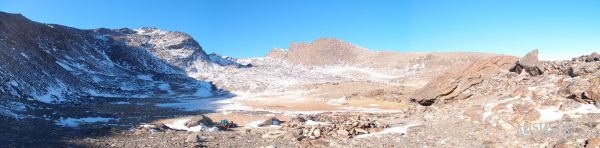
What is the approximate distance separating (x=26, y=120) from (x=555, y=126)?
94.1ft

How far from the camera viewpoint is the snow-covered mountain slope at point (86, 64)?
2007 inches

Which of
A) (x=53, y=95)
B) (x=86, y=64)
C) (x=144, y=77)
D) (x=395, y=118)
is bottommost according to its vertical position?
(x=395, y=118)

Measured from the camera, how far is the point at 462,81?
2645 centimetres

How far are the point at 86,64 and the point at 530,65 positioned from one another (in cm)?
8842

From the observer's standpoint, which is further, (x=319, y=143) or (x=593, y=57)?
(x=593, y=57)

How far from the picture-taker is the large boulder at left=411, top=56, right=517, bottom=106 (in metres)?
25.5

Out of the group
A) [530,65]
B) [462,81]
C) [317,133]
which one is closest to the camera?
[317,133]

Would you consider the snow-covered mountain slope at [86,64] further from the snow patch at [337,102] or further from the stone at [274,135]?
the snow patch at [337,102]

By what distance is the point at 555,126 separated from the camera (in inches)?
638

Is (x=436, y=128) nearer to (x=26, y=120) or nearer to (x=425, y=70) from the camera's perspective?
(x=26, y=120)

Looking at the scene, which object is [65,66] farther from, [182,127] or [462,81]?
[462,81]

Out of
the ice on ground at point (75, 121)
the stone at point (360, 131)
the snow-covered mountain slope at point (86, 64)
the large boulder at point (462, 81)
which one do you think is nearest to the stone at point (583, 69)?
the large boulder at point (462, 81)

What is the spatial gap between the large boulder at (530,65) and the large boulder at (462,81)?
1.15m

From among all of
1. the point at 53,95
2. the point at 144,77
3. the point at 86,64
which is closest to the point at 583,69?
the point at 53,95
